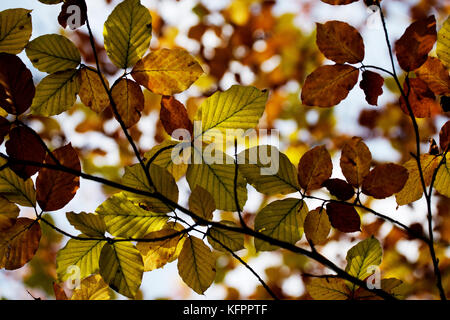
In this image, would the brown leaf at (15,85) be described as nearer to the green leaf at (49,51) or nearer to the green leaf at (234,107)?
the green leaf at (49,51)

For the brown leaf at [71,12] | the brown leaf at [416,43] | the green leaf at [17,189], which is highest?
the brown leaf at [71,12]

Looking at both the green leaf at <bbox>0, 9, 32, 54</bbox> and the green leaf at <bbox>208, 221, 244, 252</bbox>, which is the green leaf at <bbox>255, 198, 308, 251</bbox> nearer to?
the green leaf at <bbox>208, 221, 244, 252</bbox>

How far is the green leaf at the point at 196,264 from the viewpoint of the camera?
54 centimetres

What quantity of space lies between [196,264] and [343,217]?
0.22 meters

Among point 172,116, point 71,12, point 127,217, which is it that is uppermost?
point 71,12

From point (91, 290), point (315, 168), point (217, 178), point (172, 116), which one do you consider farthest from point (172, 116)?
point (91, 290)

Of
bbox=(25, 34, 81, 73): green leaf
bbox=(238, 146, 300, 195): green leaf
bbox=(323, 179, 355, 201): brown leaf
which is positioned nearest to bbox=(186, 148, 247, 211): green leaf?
bbox=(238, 146, 300, 195): green leaf

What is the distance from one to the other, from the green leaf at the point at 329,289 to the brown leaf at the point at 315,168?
0.16 meters

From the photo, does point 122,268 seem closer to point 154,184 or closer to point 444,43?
point 154,184

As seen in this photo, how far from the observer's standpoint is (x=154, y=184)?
0.50 m

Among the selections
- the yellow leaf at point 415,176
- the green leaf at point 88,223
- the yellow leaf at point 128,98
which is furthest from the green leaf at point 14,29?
the yellow leaf at point 415,176
